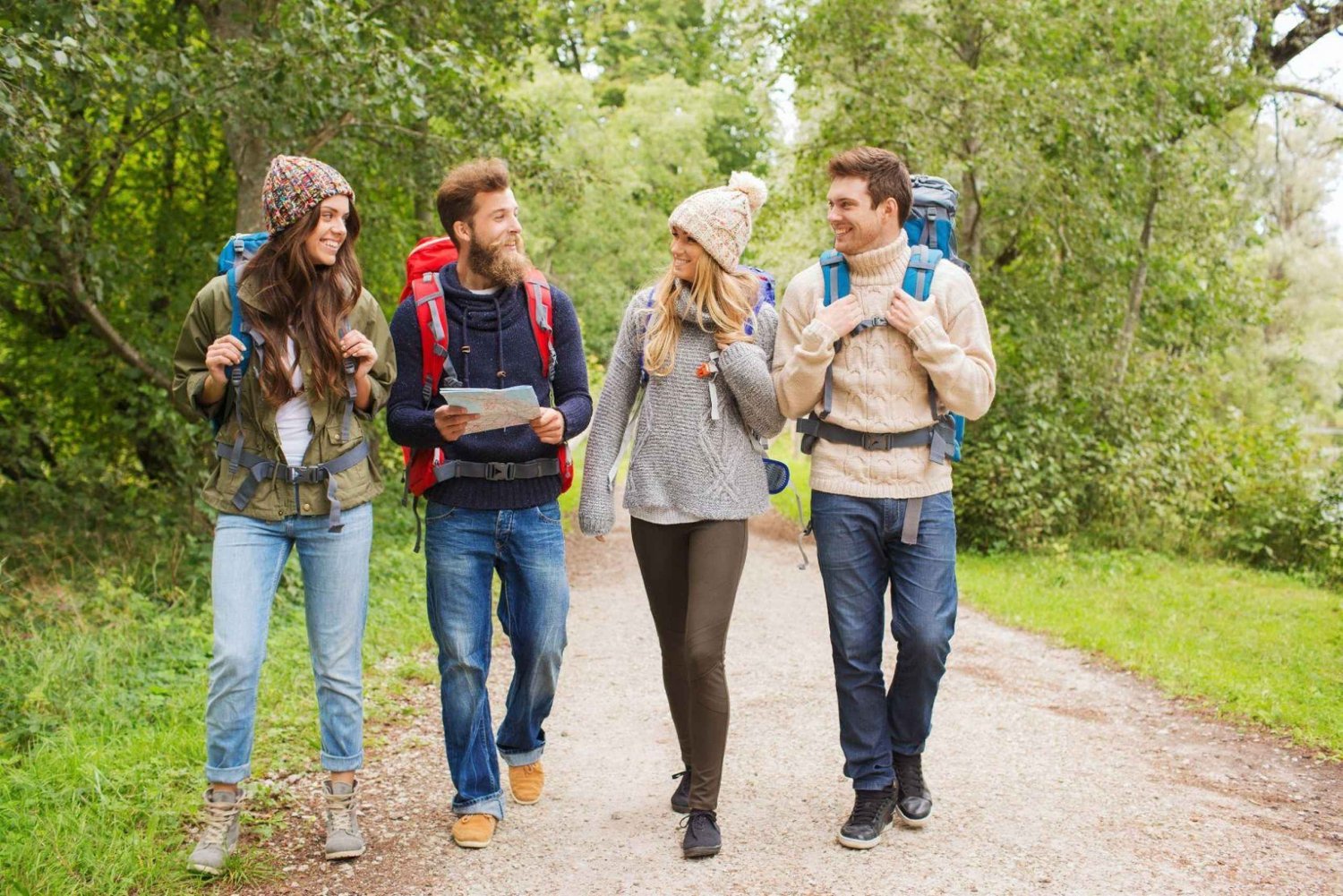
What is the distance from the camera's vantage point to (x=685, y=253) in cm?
396

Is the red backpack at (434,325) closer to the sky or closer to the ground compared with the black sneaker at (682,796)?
closer to the sky

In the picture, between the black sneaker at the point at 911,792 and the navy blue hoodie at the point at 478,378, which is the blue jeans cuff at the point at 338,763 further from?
the black sneaker at the point at 911,792

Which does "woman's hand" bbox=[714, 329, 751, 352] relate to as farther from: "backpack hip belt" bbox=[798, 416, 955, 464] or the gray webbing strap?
the gray webbing strap

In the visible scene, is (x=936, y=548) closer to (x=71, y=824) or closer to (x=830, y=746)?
(x=830, y=746)

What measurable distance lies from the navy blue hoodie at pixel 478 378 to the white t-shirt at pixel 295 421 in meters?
0.28

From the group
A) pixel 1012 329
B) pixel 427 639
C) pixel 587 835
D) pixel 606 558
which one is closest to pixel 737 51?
pixel 1012 329

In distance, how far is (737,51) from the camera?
15.8 metres

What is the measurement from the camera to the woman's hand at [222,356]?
3.58 meters

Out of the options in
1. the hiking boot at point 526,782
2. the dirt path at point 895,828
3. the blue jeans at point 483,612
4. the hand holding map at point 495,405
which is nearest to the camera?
the hand holding map at point 495,405

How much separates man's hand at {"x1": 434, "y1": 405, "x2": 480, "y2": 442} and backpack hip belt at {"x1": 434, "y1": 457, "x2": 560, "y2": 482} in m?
0.12

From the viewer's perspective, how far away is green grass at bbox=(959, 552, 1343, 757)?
6.22 m

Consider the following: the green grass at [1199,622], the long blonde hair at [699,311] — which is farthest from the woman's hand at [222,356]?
the green grass at [1199,622]

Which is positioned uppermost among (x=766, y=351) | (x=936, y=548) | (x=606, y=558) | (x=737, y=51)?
(x=737, y=51)

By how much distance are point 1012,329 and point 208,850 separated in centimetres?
1019
